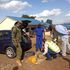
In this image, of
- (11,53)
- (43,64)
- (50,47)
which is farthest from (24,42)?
(43,64)

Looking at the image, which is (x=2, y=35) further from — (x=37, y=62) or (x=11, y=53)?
(x=37, y=62)

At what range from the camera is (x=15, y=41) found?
9570mm

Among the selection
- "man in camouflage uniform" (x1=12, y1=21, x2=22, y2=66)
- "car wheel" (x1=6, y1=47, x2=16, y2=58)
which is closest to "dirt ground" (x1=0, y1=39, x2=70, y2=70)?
"man in camouflage uniform" (x1=12, y1=21, x2=22, y2=66)

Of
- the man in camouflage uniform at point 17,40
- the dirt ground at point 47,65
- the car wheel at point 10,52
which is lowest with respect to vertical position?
the dirt ground at point 47,65

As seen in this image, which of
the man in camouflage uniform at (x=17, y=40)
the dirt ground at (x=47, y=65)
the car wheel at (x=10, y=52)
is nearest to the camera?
the dirt ground at (x=47, y=65)

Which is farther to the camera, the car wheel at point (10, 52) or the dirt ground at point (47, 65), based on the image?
the car wheel at point (10, 52)

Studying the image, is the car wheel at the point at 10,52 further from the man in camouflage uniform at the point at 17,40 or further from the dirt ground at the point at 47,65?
the man in camouflage uniform at the point at 17,40

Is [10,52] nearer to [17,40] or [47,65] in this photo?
[17,40]

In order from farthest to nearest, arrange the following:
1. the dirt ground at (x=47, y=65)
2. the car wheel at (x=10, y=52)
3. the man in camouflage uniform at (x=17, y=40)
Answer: the car wheel at (x=10, y=52)
the man in camouflage uniform at (x=17, y=40)
the dirt ground at (x=47, y=65)

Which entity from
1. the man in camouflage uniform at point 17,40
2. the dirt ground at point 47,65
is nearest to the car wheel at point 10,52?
the dirt ground at point 47,65

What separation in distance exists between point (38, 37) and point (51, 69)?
514 cm

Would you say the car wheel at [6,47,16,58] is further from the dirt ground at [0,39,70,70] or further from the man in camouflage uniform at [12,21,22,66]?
the man in camouflage uniform at [12,21,22,66]

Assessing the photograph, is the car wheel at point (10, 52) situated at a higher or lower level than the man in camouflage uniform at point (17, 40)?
lower

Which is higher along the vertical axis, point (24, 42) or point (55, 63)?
point (24, 42)
